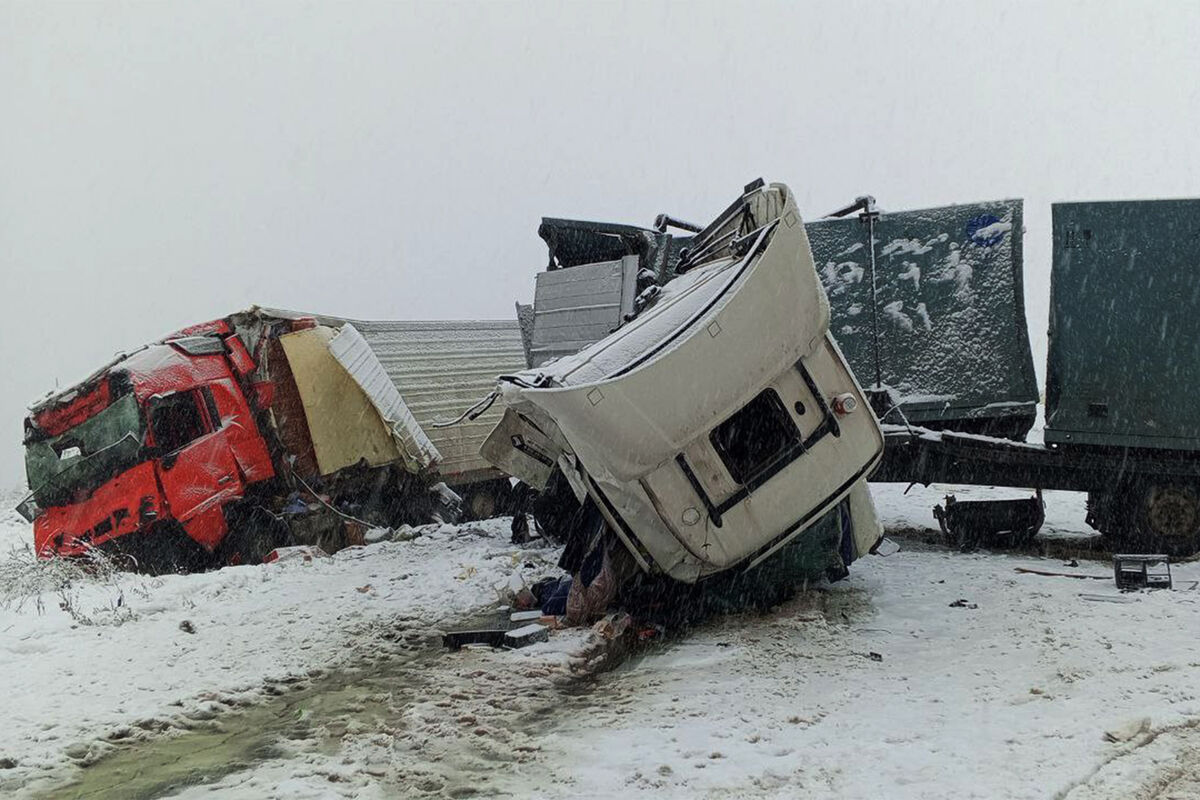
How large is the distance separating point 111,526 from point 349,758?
682 cm

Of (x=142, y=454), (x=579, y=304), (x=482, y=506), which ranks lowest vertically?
(x=482, y=506)

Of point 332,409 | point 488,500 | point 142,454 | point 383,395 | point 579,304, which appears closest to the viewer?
point 579,304

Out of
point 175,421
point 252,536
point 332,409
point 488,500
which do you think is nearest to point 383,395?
point 332,409

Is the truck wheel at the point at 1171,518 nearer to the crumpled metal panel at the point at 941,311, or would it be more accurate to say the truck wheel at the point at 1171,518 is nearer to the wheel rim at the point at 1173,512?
the wheel rim at the point at 1173,512

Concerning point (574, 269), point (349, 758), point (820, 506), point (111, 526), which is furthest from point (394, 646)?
point (111, 526)

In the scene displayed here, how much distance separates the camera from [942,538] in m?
9.40

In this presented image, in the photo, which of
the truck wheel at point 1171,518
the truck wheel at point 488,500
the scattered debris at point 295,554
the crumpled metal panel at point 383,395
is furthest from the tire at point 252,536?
the truck wheel at point 1171,518

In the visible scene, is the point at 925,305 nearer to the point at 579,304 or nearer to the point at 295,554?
the point at 579,304

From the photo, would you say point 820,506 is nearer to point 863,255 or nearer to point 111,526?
point 863,255

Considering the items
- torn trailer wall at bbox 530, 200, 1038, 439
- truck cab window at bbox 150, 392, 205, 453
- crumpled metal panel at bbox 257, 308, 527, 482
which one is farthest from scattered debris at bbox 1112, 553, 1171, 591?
truck cab window at bbox 150, 392, 205, 453

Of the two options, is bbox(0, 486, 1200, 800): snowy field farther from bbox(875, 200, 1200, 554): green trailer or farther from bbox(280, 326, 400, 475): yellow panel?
bbox(280, 326, 400, 475): yellow panel

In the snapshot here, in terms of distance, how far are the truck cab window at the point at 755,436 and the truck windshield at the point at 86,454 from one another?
22.4 ft

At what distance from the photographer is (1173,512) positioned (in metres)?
8.26

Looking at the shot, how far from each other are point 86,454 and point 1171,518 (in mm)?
10893
